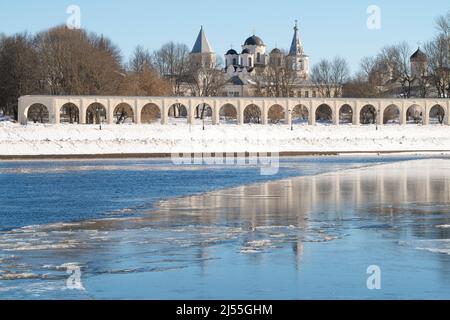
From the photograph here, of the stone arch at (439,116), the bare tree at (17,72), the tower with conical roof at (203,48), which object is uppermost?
the tower with conical roof at (203,48)

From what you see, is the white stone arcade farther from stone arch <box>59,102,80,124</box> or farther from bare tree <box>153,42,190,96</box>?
bare tree <box>153,42,190,96</box>

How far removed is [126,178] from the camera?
39531 mm

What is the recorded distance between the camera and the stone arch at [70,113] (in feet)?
338

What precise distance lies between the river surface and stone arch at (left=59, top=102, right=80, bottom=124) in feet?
233

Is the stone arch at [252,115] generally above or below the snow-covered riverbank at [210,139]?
above

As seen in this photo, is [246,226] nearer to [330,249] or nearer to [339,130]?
[330,249]

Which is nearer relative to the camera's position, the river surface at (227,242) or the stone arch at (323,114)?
the river surface at (227,242)

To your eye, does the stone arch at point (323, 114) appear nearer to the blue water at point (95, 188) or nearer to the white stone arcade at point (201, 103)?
the white stone arcade at point (201, 103)

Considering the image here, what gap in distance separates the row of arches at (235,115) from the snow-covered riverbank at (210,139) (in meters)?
12.9

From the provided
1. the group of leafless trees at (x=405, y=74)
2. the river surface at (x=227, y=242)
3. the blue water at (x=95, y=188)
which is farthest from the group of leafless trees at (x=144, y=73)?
the river surface at (x=227, y=242)

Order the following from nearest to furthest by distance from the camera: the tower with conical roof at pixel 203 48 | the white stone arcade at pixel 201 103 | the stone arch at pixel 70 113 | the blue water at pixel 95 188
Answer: the blue water at pixel 95 188 < the white stone arcade at pixel 201 103 < the stone arch at pixel 70 113 < the tower with conical roof at pixel 203 48

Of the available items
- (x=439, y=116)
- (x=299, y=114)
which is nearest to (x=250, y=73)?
(x=299, y=114)

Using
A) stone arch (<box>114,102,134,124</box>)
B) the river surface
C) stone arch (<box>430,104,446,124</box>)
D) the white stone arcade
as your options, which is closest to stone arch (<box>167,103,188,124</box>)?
the white stone arcade

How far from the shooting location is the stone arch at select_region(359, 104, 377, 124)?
388ft
